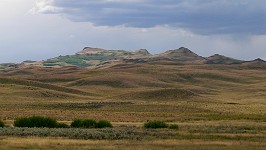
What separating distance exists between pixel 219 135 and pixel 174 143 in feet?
26.3

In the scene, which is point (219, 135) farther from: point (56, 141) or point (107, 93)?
point (107, 93)

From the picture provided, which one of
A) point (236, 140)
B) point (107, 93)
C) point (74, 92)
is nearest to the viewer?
point (236, 140)

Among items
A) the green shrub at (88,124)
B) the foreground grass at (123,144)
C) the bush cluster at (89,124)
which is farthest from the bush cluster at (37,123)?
the foreground grass at (123,144)

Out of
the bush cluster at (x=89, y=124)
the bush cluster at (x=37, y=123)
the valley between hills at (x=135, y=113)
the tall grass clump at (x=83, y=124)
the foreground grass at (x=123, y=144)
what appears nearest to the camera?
the foreground grass at (x=123, y=144)

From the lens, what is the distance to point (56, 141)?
137 ft

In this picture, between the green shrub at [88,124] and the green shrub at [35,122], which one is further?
the green shrub at [88,124]

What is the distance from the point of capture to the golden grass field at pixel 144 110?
136 ft

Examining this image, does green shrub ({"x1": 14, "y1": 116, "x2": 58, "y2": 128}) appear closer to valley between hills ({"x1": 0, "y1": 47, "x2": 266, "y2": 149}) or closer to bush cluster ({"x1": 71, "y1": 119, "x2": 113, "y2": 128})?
bush cluster ({"x1": 71, "y1": 119, "x2": 113, "y2": 128})

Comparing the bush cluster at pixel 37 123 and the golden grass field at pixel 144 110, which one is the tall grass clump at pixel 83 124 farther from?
the golden grass field at pixel 144 110

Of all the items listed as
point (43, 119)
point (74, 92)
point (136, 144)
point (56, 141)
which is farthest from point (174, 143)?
point (74, 92)

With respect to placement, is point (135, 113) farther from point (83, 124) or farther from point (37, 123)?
point (37, 123)

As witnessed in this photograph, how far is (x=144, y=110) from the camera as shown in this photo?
9856cm

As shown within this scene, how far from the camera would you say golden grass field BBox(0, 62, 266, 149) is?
1634 inches

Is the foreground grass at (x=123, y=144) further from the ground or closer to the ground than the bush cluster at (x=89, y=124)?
further from the ground
